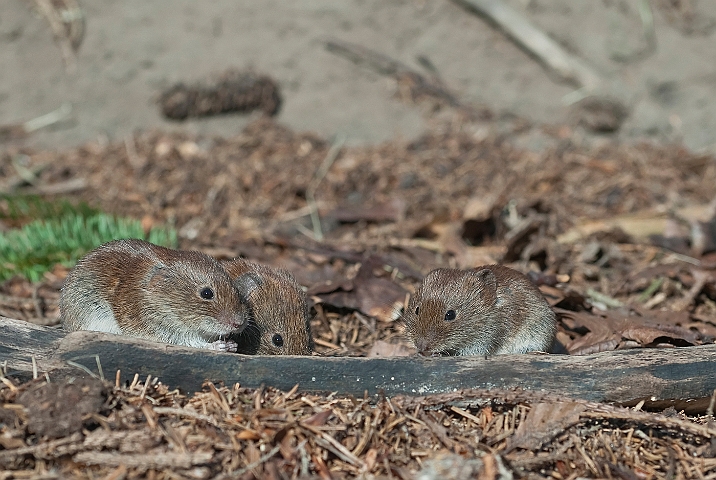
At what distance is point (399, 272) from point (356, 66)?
15.5 feet

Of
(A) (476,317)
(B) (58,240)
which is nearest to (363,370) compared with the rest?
(A) (476,317)

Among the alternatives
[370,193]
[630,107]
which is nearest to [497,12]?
[630,107]

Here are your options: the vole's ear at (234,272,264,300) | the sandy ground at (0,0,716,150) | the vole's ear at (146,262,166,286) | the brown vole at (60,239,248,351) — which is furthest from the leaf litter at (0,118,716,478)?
the vole's ear at (146,262,166,286)

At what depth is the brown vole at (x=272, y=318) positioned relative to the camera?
181 inches

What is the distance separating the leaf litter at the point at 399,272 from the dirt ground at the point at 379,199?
0.02 m

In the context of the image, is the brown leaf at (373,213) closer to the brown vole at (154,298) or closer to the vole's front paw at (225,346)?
the brown vole at (154,298)

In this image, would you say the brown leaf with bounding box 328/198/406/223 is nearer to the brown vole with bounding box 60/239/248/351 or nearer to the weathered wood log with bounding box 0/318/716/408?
the brown vole with bounding box 60/239/248/351

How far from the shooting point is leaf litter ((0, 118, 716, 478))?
3482 millimetres

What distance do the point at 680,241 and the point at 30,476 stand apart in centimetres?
606

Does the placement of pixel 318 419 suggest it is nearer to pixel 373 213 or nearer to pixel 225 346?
pixel 225 346

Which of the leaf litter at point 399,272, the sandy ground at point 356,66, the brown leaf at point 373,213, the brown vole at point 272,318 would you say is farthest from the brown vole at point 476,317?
the sandy ground at point 356,66

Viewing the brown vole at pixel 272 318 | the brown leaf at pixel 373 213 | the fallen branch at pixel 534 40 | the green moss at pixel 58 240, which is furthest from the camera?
the fallen branch at pixel 534 40

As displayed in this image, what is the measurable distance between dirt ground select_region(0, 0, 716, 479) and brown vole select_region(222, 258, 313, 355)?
427mm

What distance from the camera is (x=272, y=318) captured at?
15.1 feet
